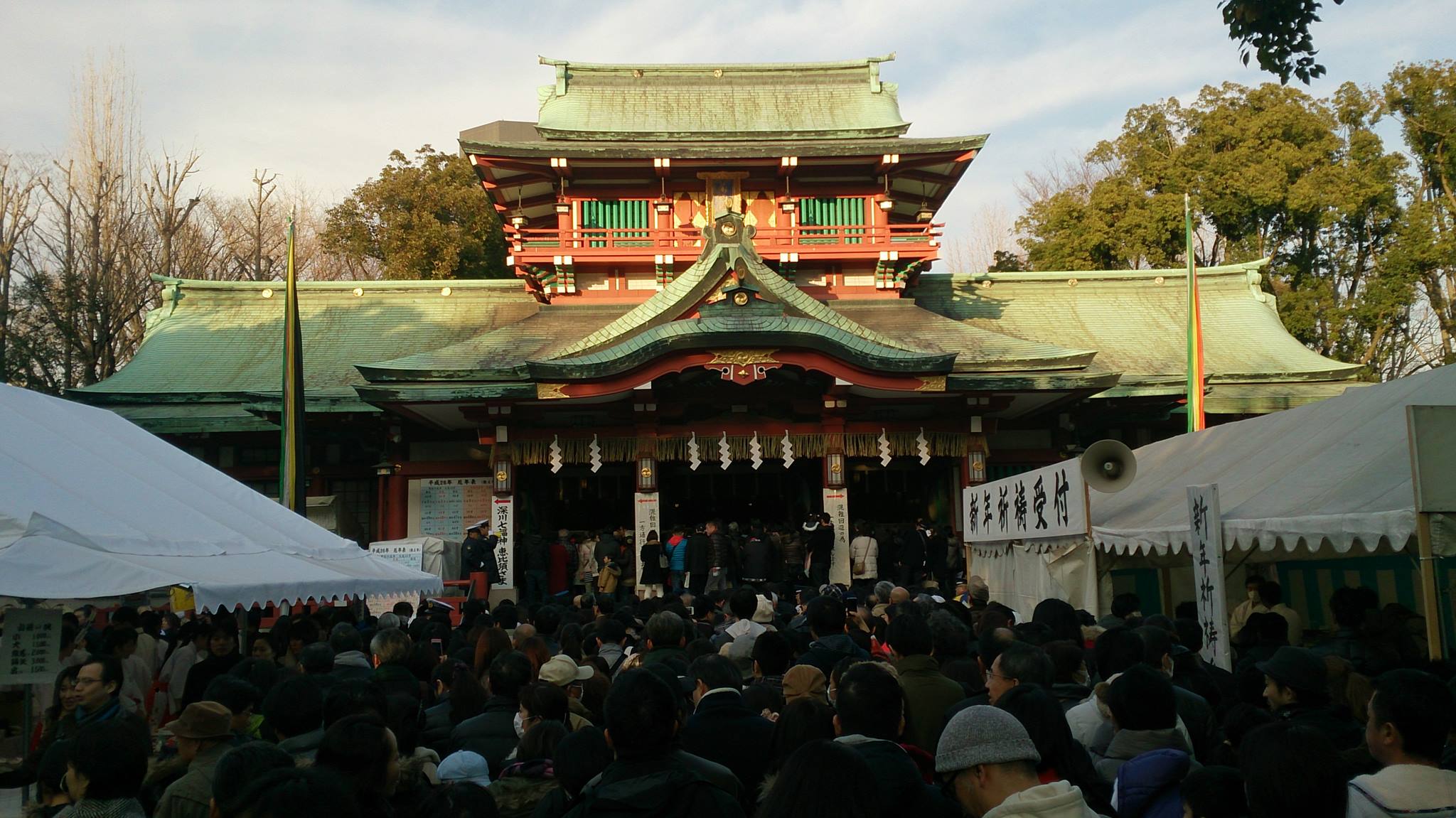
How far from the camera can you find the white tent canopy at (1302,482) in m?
7.26

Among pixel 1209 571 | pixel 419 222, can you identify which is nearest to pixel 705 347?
pixel 1209 571

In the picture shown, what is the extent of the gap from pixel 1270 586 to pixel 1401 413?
60.7 inches

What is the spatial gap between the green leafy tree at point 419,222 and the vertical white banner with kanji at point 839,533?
1882 centimetres

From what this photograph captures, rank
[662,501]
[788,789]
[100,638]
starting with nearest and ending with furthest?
[788,789] → [100,638] → [662,501]

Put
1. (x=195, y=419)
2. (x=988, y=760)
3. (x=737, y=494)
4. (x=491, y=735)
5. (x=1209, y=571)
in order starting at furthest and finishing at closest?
(x=737, y=494) → (x=195, y=419) → (x=1209, y=571) → (x=491, y=735) → (x=988, y=760)

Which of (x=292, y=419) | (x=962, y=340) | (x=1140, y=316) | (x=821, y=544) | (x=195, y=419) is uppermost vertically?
(x=1140, y=316)

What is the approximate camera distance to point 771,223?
81.4 feet

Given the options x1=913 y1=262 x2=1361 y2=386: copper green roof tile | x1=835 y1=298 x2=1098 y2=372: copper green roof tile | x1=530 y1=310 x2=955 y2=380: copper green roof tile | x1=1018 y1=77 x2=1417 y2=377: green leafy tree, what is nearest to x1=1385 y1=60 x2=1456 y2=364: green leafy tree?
x1=1018 y1=77 x2=1417 y2=377: green leafy tree

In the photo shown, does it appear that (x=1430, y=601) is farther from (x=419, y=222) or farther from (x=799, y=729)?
(x=419, y=222)

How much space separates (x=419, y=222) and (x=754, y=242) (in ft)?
48.9

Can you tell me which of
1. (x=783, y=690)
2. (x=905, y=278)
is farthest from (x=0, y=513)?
(x=905, y=278)

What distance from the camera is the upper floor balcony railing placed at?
77.8ft

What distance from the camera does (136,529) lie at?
23.8ft

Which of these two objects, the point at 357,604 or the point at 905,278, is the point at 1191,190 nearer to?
the point at 905,278
